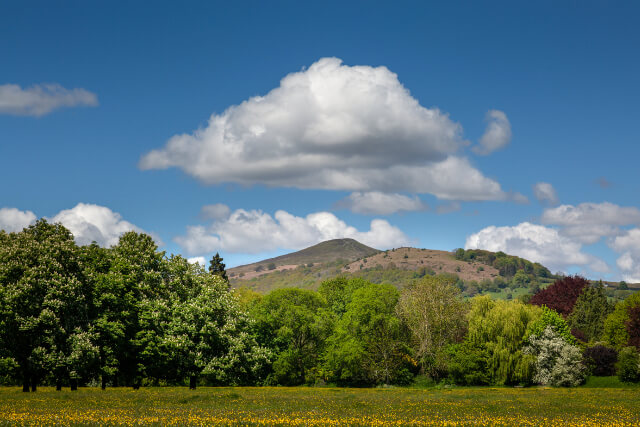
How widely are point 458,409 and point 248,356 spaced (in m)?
37.8

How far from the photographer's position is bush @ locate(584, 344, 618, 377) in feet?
293

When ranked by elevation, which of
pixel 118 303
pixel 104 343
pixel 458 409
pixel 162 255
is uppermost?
pixel 162 255

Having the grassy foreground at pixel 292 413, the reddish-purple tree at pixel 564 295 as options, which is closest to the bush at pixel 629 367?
the grassy foreground at pixel 292 413

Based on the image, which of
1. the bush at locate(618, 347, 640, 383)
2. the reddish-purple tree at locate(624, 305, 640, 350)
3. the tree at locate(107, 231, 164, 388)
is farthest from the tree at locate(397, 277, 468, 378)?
the tree at locate(107, 231, 164, 388)

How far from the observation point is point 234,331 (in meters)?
72.1

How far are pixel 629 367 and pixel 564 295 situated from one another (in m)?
66.0

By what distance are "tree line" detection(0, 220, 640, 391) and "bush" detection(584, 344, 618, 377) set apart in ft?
0.67

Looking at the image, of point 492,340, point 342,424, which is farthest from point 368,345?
point 342,424

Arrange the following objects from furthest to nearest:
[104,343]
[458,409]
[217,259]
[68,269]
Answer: [217,259]
[104,343]
[68,269]
[458,409]

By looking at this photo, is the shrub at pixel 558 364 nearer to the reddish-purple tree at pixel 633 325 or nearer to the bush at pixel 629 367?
the bush at pixel 629 367

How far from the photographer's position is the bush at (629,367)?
79500mm

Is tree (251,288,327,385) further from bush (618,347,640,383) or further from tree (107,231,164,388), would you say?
bush (618,347,640,383)

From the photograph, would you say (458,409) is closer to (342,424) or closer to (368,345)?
(342,424)

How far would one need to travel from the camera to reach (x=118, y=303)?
221 feet
